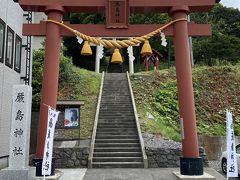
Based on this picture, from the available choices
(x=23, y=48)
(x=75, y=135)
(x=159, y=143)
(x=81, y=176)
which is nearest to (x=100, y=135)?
(x=75, y=135)

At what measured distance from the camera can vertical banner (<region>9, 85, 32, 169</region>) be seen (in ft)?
28.0

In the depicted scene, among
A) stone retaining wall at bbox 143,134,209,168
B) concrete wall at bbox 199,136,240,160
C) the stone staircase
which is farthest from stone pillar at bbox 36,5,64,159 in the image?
concrete wall at bbox 199,136,240,160

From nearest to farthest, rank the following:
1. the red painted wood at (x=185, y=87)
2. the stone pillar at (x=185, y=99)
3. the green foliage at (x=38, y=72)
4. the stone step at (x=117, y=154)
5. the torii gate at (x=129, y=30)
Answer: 1. the stone pillar at (x=185, y=99)
2. the red painted wood at (x=185, y=87)
3. the torii gate at (x=129, y=30)
4. the stone step at (x=117, y=154)
5. the green foliage at (x=38, y=72)

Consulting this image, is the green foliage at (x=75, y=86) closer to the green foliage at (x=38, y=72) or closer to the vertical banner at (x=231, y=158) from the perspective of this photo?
the green foliage at (x=38, y=72)

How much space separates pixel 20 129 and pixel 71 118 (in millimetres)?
6906

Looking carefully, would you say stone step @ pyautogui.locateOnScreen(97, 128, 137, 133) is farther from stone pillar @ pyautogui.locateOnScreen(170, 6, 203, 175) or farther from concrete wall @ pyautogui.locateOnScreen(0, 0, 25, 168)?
stone pillar @ pyautogui.locateOnScreen(170, 6, 203, 175)

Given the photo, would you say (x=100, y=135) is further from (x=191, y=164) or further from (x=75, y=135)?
(x=191, y=164)

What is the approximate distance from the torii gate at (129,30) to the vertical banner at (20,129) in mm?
1903

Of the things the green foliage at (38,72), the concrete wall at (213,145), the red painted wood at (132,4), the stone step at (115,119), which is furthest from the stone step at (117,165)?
the green foliage at (38,72)

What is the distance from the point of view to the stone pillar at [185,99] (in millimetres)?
10578

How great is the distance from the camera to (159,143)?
15336 millimetres

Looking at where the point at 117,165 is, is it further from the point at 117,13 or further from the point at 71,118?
the point at 117,13

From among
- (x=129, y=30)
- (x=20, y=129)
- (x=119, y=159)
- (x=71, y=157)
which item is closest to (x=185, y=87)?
(x=129, y=30)

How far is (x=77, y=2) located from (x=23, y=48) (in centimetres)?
652
